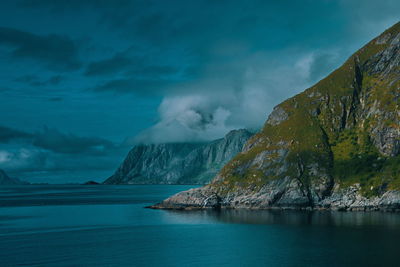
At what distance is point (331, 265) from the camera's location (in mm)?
100625

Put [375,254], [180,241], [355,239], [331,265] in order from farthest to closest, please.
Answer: [180,241]
[355,239]
[375,254]
[331,265]

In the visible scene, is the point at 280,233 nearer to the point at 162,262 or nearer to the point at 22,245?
the point at 162,262

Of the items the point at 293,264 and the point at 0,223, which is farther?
the point at 0,223

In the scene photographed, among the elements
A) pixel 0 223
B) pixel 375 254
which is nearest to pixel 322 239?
pixel 375 254

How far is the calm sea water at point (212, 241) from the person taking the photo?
358ft

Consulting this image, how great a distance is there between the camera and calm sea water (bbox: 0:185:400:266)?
4301 inches

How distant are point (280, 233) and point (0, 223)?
12114 cm

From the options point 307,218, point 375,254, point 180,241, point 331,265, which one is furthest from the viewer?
point 307,218

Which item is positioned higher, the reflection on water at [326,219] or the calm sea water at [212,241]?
the reflection on water at [326,219]

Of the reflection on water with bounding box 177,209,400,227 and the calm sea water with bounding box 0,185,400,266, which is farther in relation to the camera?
the reflection on water with bounding box 177,209,400,227

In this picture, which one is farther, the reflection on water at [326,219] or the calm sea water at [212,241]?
the reflection on water at [326,219]

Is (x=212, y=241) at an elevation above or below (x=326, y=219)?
below

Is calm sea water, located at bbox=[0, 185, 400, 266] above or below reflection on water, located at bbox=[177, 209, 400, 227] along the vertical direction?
below

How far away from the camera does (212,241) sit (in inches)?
5344
